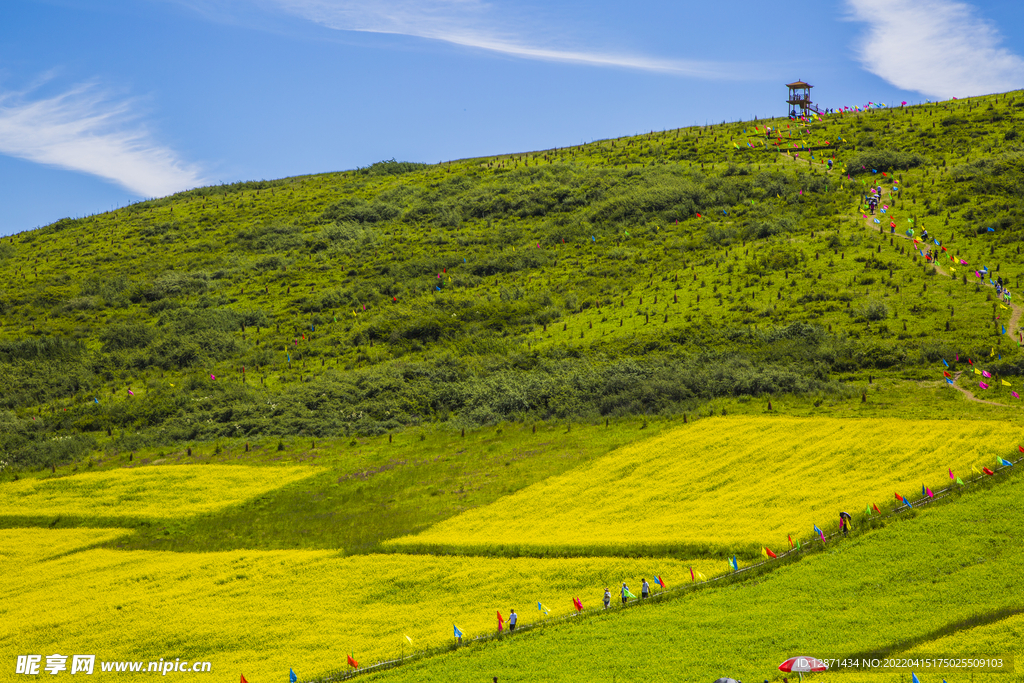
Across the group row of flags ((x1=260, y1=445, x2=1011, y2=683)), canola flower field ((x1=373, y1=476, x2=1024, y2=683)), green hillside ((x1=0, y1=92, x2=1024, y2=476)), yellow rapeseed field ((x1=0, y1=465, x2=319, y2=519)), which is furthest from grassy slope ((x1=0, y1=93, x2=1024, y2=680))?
yellow rapeseed field ((x1=0, y1=465, x2=319, y2=519))

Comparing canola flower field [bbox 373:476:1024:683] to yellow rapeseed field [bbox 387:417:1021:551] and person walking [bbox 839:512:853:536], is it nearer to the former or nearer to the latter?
person walking [bbox 839:512:853:536]

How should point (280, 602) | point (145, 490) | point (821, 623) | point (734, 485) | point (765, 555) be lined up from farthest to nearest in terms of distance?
1. point (145, 490)
2. point (734, 485)
3. point (280, 602)
4. point (765, 555)
5. point (821, 623)

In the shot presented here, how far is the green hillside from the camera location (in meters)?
56.3

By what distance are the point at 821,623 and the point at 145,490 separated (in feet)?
127

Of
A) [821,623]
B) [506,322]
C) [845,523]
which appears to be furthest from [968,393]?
[506,322]

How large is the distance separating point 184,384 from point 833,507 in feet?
178

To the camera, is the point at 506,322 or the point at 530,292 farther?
the point at 530,292

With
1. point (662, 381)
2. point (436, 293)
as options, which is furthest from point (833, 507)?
point (436, 293)

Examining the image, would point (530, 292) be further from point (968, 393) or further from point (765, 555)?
point (765, 555)

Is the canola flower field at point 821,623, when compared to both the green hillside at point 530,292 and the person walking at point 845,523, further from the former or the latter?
the green hillside at point 530,292

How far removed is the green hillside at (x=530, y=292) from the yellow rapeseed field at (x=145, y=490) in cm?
705

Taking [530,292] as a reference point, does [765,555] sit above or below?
below

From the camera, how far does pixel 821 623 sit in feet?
74.7

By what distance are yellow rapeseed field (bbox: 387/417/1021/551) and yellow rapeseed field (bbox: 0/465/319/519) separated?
14.2 meters
